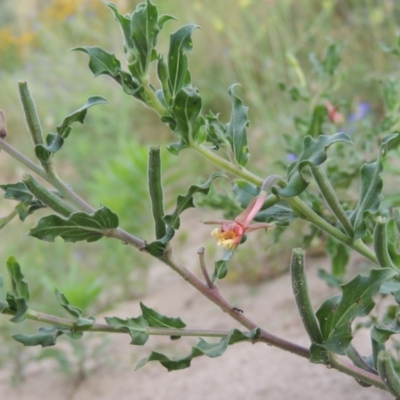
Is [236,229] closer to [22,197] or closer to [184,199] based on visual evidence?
[184,199]

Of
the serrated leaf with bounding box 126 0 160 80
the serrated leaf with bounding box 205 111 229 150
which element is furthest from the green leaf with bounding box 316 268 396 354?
the serrated leaf with bounding box 126 0 160 80

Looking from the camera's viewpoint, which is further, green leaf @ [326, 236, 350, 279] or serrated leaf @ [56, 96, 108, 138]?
green leaf @ [326, 236, 350, 279]

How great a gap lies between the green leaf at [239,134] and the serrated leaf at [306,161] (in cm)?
6

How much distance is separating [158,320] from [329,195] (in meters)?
0.25

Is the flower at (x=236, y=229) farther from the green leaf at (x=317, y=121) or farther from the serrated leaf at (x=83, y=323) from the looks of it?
the green leaf at (x=317, y=121)

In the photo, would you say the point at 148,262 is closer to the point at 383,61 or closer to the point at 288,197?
the point at 383,61

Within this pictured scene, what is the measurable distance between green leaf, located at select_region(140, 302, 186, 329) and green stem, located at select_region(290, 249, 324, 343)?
0.49 ft

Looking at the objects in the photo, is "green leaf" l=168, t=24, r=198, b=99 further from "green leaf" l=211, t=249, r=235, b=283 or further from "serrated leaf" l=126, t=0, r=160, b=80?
"green leaf" l=211, t=249, r=235, b=283

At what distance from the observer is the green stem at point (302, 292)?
2.35 feet

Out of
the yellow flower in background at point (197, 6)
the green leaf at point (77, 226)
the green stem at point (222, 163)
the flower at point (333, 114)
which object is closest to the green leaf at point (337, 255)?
the flower at point (333, 114)

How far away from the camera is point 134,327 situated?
Result: 78 cm

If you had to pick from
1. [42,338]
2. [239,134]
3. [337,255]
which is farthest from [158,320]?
[337,255]

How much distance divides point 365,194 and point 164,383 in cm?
111

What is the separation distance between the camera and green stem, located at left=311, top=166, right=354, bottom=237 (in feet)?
2.51
